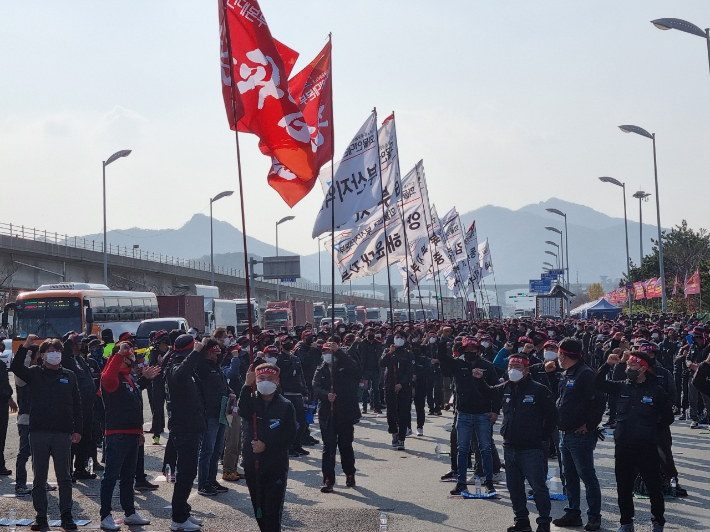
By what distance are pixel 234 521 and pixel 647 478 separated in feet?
13.6

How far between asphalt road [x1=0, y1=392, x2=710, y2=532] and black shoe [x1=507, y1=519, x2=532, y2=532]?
336 millimetres

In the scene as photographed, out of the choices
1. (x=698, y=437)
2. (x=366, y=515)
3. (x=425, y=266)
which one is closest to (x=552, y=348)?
(x=366, y=515)

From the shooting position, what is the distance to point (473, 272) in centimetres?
4822

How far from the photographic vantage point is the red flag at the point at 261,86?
1114cm

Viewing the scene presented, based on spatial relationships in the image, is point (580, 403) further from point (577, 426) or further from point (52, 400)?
point (52, 400)

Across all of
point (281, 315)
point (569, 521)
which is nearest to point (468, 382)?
point (569, 521)

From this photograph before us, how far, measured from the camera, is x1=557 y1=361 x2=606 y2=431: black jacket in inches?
373

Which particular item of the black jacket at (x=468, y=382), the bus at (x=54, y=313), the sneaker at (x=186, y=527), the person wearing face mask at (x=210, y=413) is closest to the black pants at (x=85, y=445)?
the person wearing face mask at (x=210, y=413)

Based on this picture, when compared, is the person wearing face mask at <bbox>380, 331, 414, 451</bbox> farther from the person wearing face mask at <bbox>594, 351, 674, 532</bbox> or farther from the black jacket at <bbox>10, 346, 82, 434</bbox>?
the black jacket at <bbox>10, 346, 82, 434</bbox>

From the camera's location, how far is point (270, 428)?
7.97 m

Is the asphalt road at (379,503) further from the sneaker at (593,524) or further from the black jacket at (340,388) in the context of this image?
the black jacket at (340,388)

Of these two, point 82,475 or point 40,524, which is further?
point 82,475

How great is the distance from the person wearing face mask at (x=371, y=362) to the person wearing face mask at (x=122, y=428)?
10059 mm

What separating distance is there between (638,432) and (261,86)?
586 centimetres
